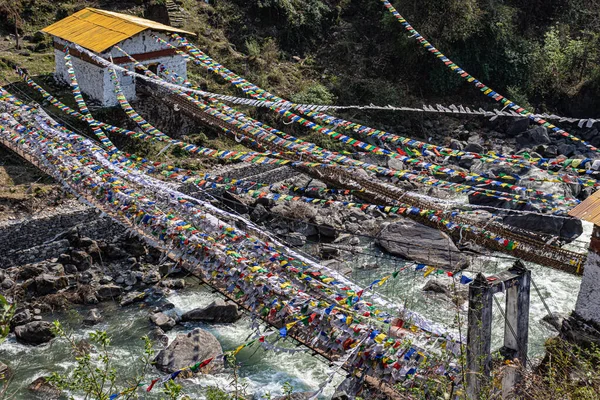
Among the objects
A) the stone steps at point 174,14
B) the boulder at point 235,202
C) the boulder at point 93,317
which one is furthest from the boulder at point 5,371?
the stone steps at point 174,14

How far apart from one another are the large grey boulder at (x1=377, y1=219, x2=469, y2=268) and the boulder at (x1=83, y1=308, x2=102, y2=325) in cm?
551

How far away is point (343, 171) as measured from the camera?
1455cm

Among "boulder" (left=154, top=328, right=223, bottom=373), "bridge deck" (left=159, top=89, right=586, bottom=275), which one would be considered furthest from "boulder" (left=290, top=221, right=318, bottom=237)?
"boulder" (left=154, top=328, right=223, bottom=373)

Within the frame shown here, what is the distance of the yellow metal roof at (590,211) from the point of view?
9.48m

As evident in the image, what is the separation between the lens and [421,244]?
50.8 ft

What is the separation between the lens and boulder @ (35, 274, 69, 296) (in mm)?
13672

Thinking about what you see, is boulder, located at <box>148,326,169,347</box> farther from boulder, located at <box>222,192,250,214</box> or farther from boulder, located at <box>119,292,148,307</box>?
boulder, located at <box>222,192,250,214</box>

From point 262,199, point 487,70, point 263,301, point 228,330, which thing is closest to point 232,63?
point 262,199

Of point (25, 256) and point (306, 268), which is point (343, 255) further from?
point (25, 256)

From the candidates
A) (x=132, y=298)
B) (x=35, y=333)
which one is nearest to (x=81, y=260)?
(x=132, y=298)

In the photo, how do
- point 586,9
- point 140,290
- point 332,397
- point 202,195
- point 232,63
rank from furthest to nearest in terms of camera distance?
point 586,9 → point 232,63 → point 202,195 → point 140,290 → point 332,397

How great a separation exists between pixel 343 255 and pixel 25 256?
6328 mm

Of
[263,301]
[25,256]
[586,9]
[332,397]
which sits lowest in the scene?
[25,256]

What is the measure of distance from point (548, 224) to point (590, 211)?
6.13 metres
